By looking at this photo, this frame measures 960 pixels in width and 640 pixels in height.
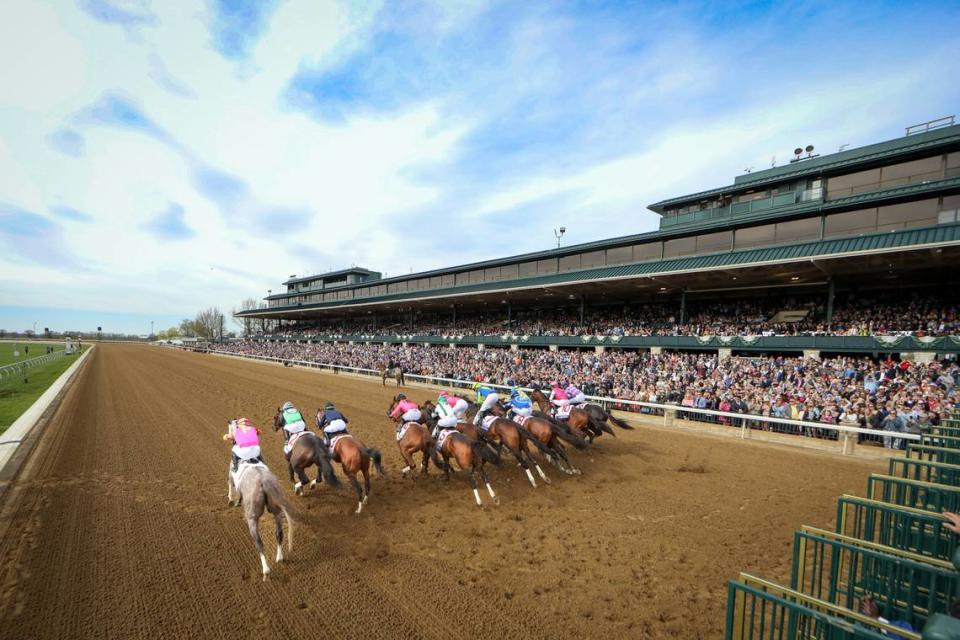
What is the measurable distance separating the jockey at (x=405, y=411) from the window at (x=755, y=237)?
66.3 ft

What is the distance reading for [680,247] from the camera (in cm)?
2297

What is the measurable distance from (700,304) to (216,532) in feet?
75.7

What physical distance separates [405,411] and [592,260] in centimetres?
2196

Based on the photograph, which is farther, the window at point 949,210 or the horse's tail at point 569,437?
the window at point 949,210

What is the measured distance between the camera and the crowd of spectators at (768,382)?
1046cm

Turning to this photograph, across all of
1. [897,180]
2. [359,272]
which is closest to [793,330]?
[897,180]

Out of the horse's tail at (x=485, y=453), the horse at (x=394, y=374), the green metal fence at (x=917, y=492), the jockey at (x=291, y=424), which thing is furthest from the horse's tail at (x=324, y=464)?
the horse at (x=394, y=374)

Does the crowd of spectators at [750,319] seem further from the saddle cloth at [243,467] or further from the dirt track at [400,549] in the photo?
→ the saddle cloth at [243,467]

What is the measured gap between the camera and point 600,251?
87.6ft

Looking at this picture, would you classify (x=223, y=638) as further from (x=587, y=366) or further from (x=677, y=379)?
(x=587, y=366)

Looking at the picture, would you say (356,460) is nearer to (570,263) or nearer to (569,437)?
(569,437)

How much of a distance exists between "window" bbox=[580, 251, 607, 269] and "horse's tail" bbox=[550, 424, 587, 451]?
20152mm

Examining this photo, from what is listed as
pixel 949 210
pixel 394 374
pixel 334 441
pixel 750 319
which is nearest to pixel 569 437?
pixel 334 441

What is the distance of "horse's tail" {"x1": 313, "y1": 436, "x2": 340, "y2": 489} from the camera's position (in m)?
5.64
